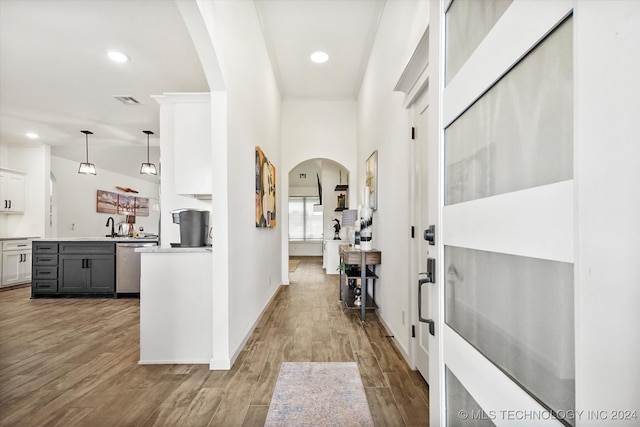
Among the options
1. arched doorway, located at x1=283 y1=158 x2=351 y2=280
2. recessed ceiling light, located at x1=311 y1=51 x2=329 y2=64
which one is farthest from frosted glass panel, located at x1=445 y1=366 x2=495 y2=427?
arched doorway, located at x1=283 y1=158 x2=351 y2=280

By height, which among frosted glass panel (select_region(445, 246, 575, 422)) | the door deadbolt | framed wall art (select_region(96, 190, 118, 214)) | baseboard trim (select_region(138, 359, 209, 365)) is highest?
framed wall art (select_region(96, 190, 118, 214))

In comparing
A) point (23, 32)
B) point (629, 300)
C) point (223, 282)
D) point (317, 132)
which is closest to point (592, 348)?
point (629, 300)

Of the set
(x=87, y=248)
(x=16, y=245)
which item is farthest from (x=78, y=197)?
(x=87, y=248)

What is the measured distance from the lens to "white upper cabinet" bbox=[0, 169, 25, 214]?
20.3ft

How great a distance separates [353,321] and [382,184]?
61.7 inches

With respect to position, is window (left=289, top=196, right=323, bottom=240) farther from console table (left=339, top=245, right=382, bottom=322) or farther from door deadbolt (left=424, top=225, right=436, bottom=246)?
door deadbolt (left=424, top=225, right=436, bottom=246)

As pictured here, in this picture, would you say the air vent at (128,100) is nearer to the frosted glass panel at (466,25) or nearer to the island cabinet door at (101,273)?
the island cabinet door at (101,273)

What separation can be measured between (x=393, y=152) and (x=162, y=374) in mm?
2636

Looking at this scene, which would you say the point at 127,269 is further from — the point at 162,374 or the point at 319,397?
the point at 319,397

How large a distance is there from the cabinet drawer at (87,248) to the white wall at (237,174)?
2.69 meters

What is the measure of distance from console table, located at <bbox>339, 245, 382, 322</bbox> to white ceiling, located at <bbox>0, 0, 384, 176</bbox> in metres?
2.65

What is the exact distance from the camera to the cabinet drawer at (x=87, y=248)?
5191 mm

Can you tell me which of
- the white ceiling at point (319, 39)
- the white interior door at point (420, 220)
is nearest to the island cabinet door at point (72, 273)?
the white ceiling at point (319, 39)

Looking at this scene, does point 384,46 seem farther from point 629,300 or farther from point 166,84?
point 629,300
